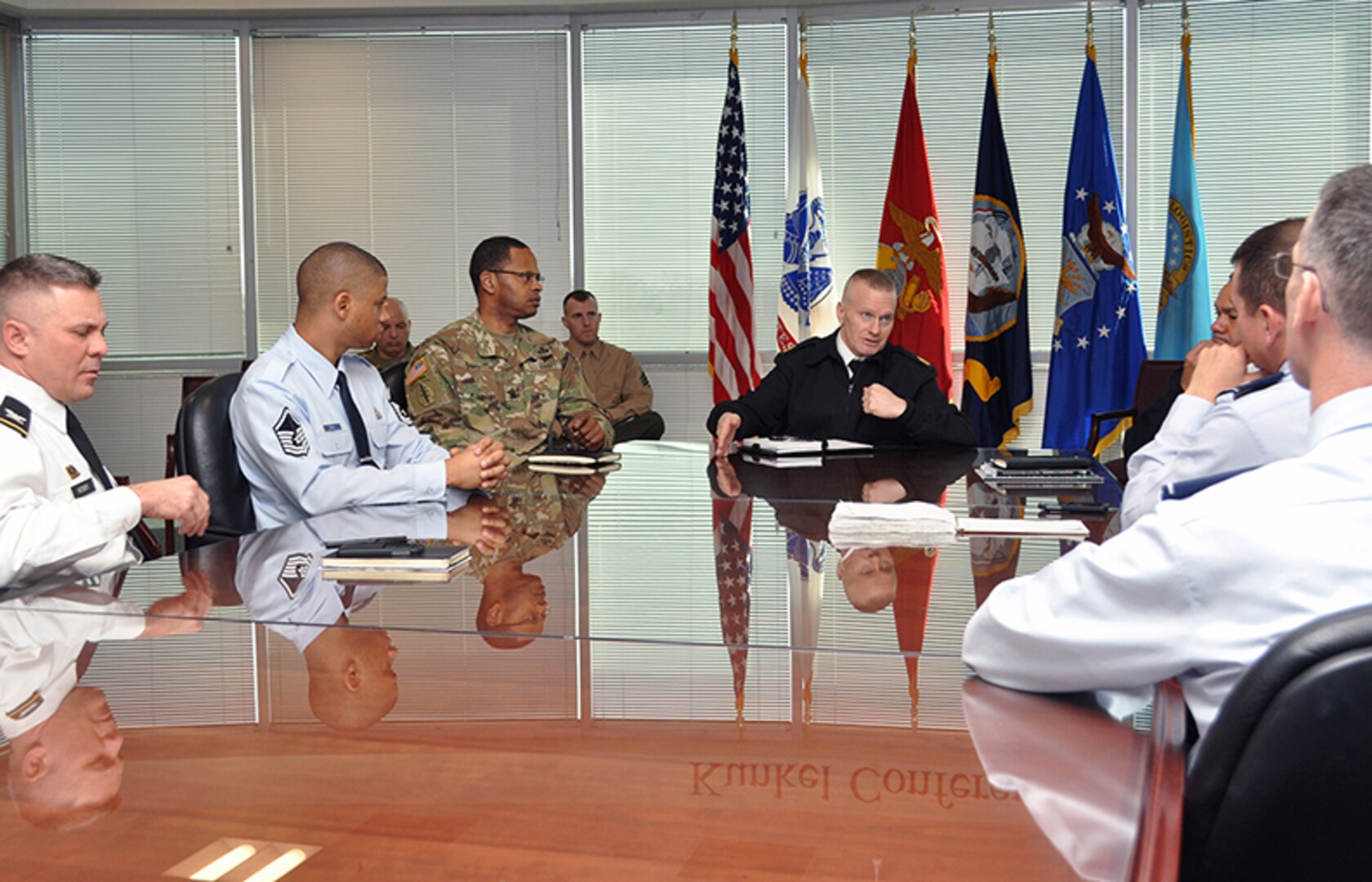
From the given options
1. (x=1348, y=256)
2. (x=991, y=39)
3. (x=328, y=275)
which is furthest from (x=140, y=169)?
(x=1348, y=256)

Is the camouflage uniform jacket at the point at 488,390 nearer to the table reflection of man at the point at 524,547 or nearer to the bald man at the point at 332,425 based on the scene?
the table reflection of man at the point at 524,547

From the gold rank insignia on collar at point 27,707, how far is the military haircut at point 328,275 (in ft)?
6.46

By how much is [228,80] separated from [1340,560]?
7.15 metres

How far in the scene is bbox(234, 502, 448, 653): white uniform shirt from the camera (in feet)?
5.53

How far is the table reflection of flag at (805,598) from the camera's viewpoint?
4.59ft

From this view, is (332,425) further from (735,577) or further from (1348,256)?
(1348,256)

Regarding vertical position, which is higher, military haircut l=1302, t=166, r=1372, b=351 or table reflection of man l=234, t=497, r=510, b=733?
military haircut l=1302, t=166, r=1372, b=351

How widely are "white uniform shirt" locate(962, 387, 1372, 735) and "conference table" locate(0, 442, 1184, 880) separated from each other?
0.26 ft

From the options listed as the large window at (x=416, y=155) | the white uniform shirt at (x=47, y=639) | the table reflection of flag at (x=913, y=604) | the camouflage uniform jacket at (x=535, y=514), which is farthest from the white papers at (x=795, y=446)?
the large window at (x=416, y=155)

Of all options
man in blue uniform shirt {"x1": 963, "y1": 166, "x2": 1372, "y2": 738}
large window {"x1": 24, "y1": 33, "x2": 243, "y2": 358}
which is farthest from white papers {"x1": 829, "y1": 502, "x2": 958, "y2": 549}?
large window {"x1": 24, "y1": 33, "x2": 243, "y2": 358}

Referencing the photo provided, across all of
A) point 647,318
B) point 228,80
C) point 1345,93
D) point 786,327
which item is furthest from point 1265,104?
point 228,80

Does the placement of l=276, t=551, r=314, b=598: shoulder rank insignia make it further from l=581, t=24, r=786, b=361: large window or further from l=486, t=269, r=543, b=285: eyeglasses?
l=581, t=24, r=786, b=361: large window

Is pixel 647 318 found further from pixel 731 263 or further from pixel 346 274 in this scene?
pixel 346 274

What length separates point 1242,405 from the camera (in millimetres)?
2248
